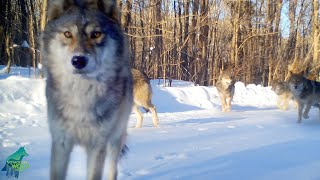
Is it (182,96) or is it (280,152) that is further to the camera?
(182,96)

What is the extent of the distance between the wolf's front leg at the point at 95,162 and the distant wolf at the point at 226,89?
8.66 meters

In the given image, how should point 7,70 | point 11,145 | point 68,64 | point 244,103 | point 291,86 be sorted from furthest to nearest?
point 244,103, point 7,70, point 291,86, point 11,145, point 68,64

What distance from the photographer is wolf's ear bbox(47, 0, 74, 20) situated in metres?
2.67

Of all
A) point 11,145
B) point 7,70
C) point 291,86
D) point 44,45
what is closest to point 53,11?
point 44,45

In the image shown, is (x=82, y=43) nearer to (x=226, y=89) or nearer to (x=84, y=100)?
(x=84, y=100)

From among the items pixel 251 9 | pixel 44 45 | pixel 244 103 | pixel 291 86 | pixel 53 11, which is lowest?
pixel 244 103

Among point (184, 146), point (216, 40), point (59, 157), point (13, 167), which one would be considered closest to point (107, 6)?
point (59, 157)

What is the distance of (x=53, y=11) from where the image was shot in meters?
2.70

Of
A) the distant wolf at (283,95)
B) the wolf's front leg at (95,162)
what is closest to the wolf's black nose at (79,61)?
the wolf's front leg at (95,162)

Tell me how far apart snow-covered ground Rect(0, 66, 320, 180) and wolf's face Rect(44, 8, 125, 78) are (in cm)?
140

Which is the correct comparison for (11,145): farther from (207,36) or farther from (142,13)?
(207,36)

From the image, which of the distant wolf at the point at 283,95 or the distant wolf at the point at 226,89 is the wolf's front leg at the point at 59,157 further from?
the distant wolf at the point at 283,95

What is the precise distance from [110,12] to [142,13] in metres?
13.7

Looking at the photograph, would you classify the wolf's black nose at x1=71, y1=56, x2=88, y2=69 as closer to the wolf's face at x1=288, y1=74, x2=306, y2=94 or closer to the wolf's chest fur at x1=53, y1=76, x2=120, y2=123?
the wolf's chest fur at x1=53, y1=76, x2=120, y2=123
